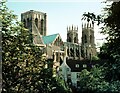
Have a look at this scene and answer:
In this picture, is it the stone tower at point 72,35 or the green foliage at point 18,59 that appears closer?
the green foliage at point 18,59

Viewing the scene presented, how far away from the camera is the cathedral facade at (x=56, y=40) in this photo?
8869 centimetres

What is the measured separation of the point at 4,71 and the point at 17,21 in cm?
331

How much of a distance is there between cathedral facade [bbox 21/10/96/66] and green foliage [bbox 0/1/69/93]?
4354 cm

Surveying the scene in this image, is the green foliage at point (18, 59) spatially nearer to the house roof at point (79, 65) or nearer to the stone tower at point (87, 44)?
the house roof at point (79, 65)

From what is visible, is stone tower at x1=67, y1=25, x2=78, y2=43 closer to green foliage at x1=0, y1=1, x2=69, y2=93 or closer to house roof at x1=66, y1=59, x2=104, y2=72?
house roof at x1=66, y1=59, x2=104, y2=72

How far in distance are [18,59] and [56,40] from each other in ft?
241

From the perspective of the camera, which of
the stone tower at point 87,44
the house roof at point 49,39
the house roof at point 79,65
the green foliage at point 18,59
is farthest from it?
the stone tower at point 87,44

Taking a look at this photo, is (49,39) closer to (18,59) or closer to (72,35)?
(72,35)

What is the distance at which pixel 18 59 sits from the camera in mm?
20547

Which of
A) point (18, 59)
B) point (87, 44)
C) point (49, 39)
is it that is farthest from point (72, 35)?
point (18, 59)

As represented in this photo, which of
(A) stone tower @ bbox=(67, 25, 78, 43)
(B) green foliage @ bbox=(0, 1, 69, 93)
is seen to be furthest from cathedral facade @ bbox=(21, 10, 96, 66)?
(B) green foliage @ bbox=(0, 1, 69, 93)

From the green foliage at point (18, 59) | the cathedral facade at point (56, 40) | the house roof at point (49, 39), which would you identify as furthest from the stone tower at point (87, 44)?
the green foliage at point (18, 59)

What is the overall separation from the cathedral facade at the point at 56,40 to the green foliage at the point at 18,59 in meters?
43.5

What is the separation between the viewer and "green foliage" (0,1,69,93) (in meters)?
19.7
